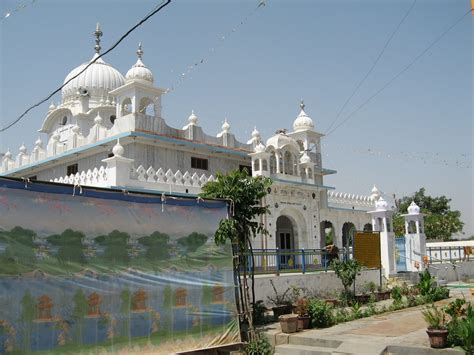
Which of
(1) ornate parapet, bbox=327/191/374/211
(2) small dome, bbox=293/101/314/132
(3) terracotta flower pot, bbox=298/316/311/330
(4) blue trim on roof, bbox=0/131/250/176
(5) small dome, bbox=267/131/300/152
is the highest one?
(2) small dome, bbox=293/101/314/132

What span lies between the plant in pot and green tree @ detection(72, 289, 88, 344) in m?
6.85

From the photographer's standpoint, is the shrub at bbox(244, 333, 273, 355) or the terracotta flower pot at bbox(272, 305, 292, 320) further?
the terracotta flower pot at bbox(272, 305, 292, 320)

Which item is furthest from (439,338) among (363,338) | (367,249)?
(367,249)

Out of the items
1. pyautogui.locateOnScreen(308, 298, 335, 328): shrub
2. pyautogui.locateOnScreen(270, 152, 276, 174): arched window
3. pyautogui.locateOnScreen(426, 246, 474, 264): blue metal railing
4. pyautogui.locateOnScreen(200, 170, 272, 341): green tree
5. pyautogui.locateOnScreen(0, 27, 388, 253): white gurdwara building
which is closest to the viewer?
pyautogui.locateOnScreen(200, 170, 272, 341): green tree

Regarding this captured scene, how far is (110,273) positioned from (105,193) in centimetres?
139

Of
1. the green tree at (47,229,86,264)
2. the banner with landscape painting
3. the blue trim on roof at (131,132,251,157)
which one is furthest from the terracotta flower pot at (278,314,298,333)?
the blue trim on roof at (131,132,251,157)

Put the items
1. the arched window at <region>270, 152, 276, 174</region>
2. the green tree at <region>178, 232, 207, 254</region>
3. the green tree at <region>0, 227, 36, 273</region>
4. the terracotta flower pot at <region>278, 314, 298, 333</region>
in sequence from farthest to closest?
the arched window at <region>270, 152, 276, 174</region>
the terracotta flower pot at <region>278, 314, 298, 333</region>
the green tree at <region>178, 232, 207, 254</region>
the green tree at <region>0, 227, 36, 273</region>

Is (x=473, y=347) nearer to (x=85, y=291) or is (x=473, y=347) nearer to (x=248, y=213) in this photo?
(x=248, y=213)

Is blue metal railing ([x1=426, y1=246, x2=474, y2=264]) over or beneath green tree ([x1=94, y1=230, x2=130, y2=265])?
beneath

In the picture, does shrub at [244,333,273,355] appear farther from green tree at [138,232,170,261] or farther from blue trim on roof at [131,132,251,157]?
blue trim on roof at [131,132,251,157]

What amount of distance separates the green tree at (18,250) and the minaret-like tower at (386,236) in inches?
671

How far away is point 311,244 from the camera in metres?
26.0

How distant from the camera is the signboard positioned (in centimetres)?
1883

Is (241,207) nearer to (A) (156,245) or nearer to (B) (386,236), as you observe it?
(A) (156,245)
